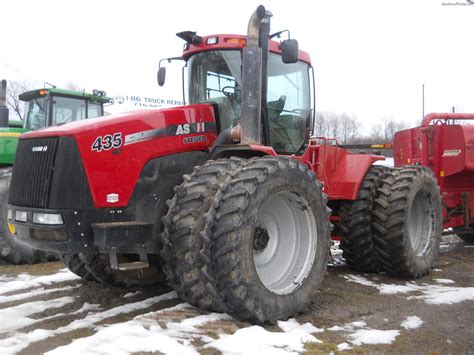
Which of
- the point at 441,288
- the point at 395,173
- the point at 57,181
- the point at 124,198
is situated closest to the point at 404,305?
the point at 441,288

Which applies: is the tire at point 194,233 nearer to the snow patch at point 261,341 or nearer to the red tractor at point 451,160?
the snow patch at point 261,341

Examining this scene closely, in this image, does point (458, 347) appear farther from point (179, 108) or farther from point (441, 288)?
point (179, 108)

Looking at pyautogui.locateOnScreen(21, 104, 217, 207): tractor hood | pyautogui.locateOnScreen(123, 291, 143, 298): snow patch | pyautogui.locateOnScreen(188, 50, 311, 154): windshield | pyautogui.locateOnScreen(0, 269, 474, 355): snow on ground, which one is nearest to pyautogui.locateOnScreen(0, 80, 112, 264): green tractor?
pyautogui.locateOnScreen(123, 291, 143, 298): snow patch

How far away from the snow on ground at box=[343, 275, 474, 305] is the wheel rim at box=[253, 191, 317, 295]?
4.06ft

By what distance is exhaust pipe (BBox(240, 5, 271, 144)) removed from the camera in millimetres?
4613

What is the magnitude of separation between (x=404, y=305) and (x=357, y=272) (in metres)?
1.51

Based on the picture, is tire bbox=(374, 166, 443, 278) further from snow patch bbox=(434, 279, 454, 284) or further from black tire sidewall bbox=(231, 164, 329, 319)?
black tire sidewall bbox=(231, 164, 329, 319)

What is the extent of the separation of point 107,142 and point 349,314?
2.58m

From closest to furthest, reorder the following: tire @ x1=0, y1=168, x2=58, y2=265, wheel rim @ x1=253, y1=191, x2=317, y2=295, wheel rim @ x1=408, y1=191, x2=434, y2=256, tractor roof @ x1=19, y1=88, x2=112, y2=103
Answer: wheel rim @ x1=253, y1=191, x2=317, y2=295, wheel rim @ x1=408, y1=191, x2=434, y2=256, tire @ x1=0, y1=168, x2=58, y2=265, tractor roof @ x1=19, y1=88, x2=112, y2=103

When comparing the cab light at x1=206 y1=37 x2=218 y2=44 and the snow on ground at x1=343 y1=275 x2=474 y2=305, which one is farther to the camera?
the cab light at x1=206 y1=37 x2=218 y2=44

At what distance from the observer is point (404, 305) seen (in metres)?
4.77

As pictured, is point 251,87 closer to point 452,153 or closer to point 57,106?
point 452,153

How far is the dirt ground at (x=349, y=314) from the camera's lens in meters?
3.68

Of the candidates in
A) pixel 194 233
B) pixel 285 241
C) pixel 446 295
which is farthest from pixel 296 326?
pixel 446 295
